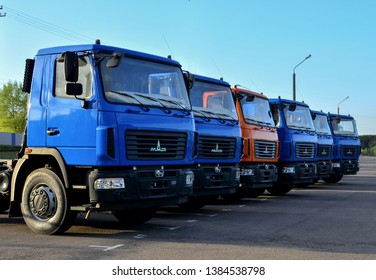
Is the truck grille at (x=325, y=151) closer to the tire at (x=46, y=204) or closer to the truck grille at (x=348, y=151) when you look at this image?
the truck grille at (x=348, y=151)

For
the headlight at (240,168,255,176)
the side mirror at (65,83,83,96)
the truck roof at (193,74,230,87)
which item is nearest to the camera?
the side mirror at (65,83,83,96)

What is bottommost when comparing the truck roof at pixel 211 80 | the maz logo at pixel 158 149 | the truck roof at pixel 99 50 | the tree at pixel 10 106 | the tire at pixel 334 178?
the tire at pixel 334 178

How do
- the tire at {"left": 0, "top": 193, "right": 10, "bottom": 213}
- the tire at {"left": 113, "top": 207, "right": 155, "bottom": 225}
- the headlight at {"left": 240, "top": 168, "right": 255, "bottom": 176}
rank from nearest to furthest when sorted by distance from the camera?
the tire at {"left": 0, "top": 193, "right": 10, "bottom": 213} < the tire at {"left": 113, "top": 207, "right": 155, "bottom": 225} < the headlight at {"left": 240, "top": 168, "right": 255, "bottom": 176}

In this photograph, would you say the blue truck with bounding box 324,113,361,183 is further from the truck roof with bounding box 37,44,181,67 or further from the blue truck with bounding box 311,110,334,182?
the truck roof with bounding box 37,44,181,67

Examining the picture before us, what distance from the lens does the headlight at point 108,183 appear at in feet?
23.7

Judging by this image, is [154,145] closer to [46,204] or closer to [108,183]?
[108,183]

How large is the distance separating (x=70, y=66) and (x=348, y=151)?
1651 centimetres

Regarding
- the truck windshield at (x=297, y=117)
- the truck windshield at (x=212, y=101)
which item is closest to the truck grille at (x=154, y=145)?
the truck windshield at (x=212, y=101)

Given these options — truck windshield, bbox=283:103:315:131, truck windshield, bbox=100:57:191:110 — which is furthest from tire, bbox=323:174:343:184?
truck windshield, bbox=100:57:191:110

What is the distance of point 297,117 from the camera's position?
15.9 m

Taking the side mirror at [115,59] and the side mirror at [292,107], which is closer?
the side mirror at [115,59]

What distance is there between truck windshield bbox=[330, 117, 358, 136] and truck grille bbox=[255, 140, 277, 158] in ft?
26.6

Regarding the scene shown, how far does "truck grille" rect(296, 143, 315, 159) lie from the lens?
1538cm
